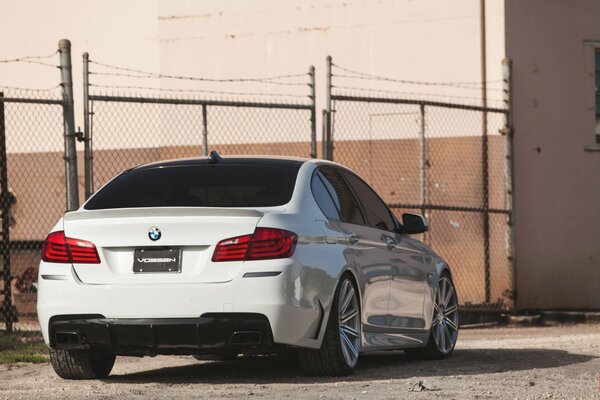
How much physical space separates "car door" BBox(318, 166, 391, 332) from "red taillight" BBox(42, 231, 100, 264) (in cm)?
167

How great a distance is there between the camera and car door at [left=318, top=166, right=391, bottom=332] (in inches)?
368

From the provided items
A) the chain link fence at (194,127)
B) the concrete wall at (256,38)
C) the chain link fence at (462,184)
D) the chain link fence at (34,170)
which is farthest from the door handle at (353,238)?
the chain link fence at (34,170)

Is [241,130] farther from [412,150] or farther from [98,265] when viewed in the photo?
[98,265]

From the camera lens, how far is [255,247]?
325 inches

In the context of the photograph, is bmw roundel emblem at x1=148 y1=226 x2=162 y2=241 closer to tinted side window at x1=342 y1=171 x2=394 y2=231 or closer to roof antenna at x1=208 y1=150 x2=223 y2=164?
roof antenna at x1=208 y1=150 x2=223 y2=164

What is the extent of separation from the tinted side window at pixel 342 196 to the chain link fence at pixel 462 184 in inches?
305

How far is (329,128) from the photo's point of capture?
15359mm

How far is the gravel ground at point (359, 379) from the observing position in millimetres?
8031

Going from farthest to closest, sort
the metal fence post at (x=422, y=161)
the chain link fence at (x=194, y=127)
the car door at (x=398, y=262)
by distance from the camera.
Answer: the chain link fence at (x=194, y=127) → the metal fence post at (x=422, y=161) → the car door at (x=398, y=262)

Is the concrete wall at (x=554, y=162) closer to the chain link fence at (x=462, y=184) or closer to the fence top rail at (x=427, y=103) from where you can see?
the chain link fence at (x=462, y=184)

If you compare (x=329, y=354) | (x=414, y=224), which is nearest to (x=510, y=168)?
(x=414, y=224)

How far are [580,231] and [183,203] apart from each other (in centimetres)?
1037

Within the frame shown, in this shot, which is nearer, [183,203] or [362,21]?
[183,203]

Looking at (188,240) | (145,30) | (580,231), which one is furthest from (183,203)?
(145,30)
